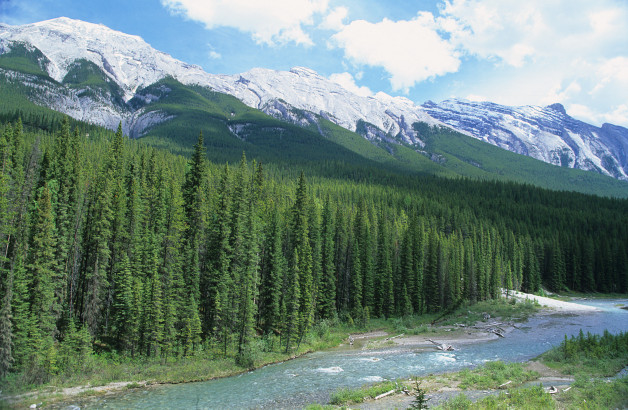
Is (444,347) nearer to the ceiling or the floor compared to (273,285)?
nearer to the floor

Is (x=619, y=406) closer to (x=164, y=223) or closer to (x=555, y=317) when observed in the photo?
(x=164, y=223)

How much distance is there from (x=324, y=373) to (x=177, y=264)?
21.5m

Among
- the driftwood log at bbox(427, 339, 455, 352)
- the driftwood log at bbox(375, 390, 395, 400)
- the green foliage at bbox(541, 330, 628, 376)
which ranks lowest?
the driftwood log at bbox(427, 339, 455, 352)

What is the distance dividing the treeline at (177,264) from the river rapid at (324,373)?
6.57 metres

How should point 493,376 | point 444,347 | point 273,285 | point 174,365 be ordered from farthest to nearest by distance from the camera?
point 273,285, point 444,347, point 174,365, point 493,376

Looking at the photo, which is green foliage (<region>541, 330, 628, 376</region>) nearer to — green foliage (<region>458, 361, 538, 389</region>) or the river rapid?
green foliage (<region>458, 361, 538, 389</region>)

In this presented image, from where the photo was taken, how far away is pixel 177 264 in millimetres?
47312

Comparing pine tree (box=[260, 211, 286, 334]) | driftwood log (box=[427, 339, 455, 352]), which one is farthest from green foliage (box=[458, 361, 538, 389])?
pine tree (box=[260, 211, 286, 334])

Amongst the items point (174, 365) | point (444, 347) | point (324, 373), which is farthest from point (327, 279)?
point (174, 365)

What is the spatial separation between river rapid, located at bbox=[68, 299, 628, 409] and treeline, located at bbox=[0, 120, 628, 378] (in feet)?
21.6

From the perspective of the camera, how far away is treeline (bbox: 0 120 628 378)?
38219 millimetres

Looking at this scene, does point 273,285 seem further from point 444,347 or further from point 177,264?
point 444,347

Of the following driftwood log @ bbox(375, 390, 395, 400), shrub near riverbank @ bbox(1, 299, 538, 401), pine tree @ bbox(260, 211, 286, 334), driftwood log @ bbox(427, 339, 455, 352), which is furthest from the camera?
pine tree @ bbox(260, 211, 286, 334)

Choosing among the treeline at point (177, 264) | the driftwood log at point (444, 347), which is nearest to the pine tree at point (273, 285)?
the treeline at point (177, 264)
